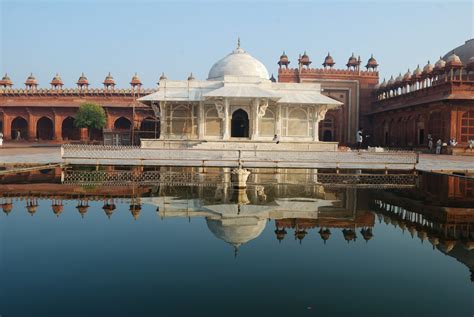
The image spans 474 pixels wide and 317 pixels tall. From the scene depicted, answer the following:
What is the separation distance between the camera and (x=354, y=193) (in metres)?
7.70

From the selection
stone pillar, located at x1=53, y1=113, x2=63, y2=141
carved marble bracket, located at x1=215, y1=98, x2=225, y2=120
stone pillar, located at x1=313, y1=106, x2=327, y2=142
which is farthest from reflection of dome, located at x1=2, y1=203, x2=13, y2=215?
stone pillar, located at x1=53, y1=113, x2=63, y2=141

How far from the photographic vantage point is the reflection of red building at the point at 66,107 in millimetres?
30266

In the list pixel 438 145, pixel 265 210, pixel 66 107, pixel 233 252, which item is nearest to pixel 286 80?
pixel 438 145

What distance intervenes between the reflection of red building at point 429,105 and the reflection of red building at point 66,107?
56.8 feet

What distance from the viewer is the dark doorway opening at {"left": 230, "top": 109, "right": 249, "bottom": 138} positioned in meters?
23.9

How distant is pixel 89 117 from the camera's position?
91.7 feet

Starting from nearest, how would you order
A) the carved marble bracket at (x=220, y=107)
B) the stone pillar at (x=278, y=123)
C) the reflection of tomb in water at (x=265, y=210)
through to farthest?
the reflection of tomb in water at (x=265, y=210) → the carved marble bracket at (x=220, y=107) → the stone pillar at (x=278, y=123)

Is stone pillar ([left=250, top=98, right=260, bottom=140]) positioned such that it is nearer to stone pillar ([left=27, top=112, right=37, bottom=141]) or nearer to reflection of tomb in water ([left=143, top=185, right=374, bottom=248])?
reflection of tomb in water ([left=143, top=185, right=374, bottom=248])

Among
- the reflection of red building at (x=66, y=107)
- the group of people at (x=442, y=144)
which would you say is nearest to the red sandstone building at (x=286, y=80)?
the reflection of red building at (x=66, y=107)

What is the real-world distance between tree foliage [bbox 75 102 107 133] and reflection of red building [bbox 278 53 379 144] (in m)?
13.6

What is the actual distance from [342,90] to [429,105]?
8.91 meters

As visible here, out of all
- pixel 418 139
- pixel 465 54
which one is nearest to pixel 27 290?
pixel 418 139

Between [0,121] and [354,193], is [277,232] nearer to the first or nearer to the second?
[354,193]

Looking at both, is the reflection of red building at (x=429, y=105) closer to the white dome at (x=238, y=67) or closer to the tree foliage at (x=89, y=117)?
the white dome at (x=238, y=67)
